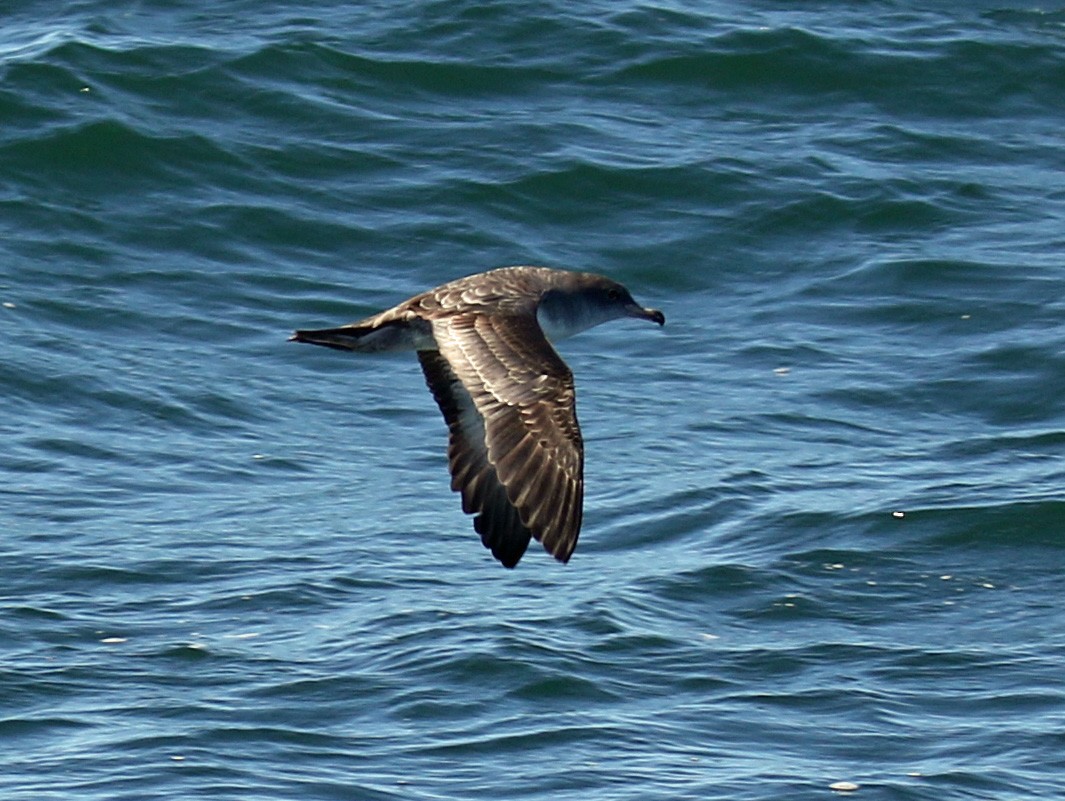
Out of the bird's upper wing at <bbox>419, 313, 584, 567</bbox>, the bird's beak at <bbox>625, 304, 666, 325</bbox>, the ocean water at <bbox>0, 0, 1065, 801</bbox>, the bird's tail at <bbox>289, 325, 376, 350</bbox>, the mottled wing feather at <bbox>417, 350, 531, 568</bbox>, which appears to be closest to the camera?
the bird's upper wing at <bbox>419, 313, 584, 567</bbox>

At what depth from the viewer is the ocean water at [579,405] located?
980cm

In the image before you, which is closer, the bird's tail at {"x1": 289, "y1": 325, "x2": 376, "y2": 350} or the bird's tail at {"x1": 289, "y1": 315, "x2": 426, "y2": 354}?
the bird's tail at {"x1": 289, "y1": 325, "x2": 376, "y2": 350}

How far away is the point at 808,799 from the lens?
918 cm

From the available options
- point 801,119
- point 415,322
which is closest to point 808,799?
point 415,322

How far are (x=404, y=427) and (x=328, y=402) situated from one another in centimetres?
47

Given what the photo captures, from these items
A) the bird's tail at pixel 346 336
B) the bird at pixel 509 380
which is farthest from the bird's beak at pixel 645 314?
the bird's tail at pixel 346 336

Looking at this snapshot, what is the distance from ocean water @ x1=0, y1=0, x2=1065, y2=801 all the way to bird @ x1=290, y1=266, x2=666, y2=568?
1.64 metres

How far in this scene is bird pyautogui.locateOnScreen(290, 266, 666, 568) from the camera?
6980 mm

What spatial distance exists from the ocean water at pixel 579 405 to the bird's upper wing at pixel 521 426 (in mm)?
1715

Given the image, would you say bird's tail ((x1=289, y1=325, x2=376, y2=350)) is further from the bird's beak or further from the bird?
the bird's beak

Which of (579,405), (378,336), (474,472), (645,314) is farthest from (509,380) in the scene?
(579,405)

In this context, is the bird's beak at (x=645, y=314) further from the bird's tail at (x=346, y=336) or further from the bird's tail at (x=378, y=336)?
the bird's tail at (x=346, y=336)

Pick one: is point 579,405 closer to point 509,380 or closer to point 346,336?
point 346,336

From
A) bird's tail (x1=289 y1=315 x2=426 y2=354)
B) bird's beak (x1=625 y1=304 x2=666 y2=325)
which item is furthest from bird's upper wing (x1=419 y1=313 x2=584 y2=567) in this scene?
bird's beak (x1=625 y1=304 x2=666 y2=325)
